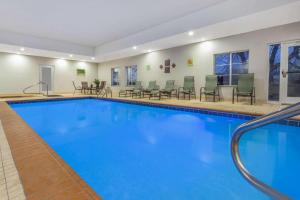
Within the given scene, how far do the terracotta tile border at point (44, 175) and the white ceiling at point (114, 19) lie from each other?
4029 millimetres

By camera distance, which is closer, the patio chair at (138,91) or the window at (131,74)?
the patio chair at (138,91)

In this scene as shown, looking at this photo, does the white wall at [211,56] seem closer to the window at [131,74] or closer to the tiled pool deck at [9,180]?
the window at [131,74]

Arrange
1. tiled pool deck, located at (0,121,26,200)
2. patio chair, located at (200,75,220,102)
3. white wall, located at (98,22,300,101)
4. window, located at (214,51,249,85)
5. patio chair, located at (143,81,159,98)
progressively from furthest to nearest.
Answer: patio chair, located at (143,81,159,98) < patio chair, located at (200,75,220,102) < window, located at (214,51,249,85) < white wall, located at (98,22,300,101) < tiled pool deck, located at (0,121,26,200)

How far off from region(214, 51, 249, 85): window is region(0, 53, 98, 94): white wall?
9.36 m

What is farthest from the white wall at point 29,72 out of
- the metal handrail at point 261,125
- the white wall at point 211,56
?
the metal handrail at point 261,125

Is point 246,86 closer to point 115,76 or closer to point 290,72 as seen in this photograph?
point 290,72

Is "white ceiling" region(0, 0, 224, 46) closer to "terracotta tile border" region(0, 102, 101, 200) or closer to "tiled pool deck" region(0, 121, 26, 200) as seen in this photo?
"terracotta tile border" region(0, 102, 101, 200)

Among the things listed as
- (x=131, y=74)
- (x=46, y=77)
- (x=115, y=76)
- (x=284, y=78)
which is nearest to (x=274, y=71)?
(x=284, y=78)

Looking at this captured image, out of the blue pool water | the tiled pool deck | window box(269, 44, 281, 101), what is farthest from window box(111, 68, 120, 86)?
the tiled pool deck

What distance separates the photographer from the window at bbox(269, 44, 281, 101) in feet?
18.7

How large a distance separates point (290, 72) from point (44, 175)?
21.2 ft

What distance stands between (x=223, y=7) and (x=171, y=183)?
4.71m

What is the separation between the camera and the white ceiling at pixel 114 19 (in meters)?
4.68

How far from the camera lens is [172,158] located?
226cm
